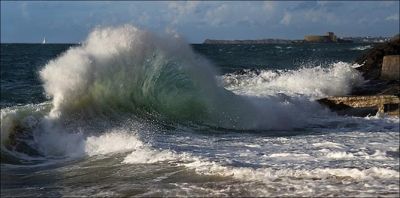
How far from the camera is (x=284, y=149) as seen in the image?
8523 millimetres

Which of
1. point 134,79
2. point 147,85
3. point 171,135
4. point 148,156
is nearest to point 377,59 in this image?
point 147,85

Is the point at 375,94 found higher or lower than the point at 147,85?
lower

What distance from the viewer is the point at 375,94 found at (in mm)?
14750

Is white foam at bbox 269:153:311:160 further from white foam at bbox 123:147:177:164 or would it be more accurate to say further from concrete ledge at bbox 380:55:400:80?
concrete ledge at bbox 380:55:400:80

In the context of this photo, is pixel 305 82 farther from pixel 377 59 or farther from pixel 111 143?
pixel 111 143

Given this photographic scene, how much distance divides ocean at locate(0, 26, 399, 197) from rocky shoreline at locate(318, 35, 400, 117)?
405mm

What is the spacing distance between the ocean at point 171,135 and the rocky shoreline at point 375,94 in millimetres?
405

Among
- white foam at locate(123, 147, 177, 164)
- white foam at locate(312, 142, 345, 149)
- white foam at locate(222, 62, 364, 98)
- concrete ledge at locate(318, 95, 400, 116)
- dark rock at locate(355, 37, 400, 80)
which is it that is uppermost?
dark rock at locate(355, 37, 400, 80)

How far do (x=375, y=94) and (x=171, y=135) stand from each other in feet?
21.7

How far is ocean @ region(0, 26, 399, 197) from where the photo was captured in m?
6.67

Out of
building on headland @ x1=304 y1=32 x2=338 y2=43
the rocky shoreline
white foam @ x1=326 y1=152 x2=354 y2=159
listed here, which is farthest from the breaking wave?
building on headland @ x1=304 y1=32 x2=338 y2=43

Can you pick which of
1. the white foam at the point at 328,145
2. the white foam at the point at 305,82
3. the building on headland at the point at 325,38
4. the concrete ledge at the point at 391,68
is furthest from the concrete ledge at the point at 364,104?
the building on headland at the point at 325,38

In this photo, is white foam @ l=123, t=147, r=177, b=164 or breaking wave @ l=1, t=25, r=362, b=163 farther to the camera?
breaking wave @ l=1, t=25, r=362, b=163

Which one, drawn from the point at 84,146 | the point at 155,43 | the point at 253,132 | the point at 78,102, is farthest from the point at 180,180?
the point at 155,43
